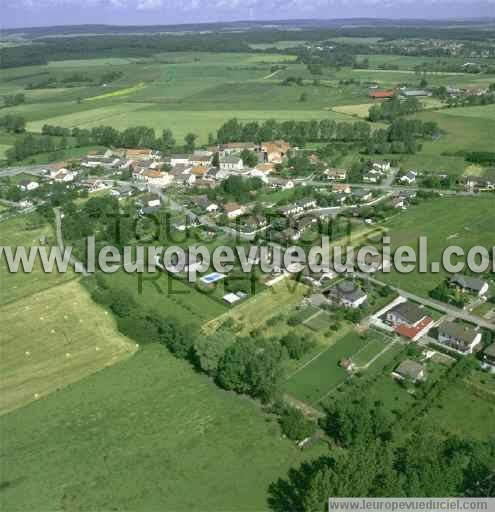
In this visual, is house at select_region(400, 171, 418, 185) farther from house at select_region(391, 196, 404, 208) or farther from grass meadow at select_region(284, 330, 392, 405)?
grass meadow at select_region(284, 330, 392, 405)

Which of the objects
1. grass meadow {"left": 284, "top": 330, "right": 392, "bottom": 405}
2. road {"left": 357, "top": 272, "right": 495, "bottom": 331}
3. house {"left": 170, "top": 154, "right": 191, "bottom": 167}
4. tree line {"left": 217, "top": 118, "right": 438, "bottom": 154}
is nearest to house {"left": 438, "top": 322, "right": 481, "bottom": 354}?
road {"left": 357, "top": 272, "right": 495, "bottom": 331}

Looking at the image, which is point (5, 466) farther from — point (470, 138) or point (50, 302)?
point (470, 138)

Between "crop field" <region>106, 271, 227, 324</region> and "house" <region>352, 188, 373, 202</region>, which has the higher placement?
"house" <region>352, 188, 373, 202</region>

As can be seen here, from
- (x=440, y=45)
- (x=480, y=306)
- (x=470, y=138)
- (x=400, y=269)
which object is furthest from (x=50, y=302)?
(x=440, y=45)

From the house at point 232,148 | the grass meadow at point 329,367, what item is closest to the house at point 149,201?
the house at point 232,148

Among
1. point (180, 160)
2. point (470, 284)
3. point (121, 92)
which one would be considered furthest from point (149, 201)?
point (121, 92)

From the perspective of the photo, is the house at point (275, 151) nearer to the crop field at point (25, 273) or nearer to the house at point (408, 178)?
the house at point (408, 178)
